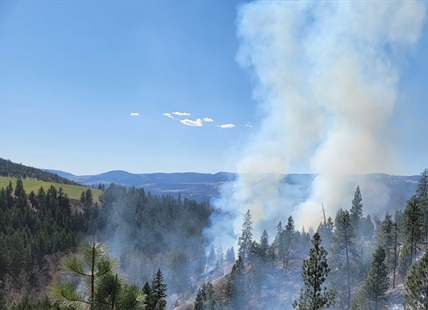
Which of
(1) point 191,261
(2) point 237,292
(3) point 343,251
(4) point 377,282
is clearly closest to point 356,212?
(3) point 343,251

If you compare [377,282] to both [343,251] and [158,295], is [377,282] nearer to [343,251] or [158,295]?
[343,251]

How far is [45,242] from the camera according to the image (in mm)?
112688

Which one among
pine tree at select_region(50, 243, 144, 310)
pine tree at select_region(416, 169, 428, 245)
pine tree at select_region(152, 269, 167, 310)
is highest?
pine tree at select_region(416, 169, 428, 245)

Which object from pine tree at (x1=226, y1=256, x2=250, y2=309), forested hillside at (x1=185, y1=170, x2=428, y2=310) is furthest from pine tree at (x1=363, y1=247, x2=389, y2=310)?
pine tree at (x1=226, y1=256, x2=250, y2=309)

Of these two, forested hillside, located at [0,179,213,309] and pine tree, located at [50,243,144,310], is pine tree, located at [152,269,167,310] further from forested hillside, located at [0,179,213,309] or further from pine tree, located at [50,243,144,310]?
forested hillside, located at [0,179,213,309]

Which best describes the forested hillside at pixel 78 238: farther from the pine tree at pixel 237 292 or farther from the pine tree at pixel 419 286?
the pine tree at pixel 419 286

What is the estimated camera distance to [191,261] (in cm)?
14375

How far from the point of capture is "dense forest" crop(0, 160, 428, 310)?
8641mm

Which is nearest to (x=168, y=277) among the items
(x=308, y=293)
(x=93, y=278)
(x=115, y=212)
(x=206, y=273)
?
(x=206, y=273)

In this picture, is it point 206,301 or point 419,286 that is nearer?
point 419,286

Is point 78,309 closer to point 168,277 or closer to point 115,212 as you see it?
point 168,277

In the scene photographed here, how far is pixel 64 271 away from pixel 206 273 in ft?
449

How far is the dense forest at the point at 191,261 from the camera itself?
8641mm

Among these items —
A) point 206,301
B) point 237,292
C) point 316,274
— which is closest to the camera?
point 316,274
